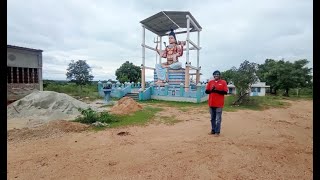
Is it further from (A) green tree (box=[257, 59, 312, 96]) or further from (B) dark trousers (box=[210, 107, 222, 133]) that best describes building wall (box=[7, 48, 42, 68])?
(A) green tree (box=[257, 59, 312, 96])

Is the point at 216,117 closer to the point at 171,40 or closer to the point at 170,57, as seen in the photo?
the point at 170,57

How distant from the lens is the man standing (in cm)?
557

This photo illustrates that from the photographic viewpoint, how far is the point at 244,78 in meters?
14.5

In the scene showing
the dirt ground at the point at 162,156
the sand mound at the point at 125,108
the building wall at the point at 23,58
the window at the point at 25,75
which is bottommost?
the dirt ground at the point at 162,156

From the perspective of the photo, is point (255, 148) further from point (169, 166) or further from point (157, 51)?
point (157, 51)

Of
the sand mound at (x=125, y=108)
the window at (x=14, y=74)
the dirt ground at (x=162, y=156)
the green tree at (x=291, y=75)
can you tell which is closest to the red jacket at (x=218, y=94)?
the dirt ground at (x=162, y=156)

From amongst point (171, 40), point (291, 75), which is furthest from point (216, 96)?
point (291, 75)

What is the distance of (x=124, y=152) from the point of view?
425 centimetres

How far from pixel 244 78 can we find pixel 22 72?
13389 millimetres

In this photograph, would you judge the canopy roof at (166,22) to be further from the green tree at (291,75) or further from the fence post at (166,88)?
the green tree at (291,75)

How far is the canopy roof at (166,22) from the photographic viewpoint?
52.4ft

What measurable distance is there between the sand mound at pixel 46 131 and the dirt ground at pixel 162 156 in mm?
246

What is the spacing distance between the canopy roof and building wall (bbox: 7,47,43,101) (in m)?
8.36
